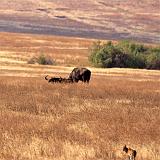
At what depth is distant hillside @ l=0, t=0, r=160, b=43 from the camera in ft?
445

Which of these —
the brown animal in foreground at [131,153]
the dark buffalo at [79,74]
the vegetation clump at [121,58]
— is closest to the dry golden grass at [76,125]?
the brown animal in foreground at [131,153]

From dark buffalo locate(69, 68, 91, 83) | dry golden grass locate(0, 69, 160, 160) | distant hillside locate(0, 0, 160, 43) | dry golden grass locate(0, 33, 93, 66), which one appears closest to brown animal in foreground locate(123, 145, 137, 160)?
dry golden grass locate(0, 69, 160, 160)

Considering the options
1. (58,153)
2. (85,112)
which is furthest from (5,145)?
(85,112)

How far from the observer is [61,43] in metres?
98.9

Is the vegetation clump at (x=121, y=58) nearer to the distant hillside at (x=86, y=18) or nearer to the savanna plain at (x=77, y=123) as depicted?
the savanna plain at (x=77, y=123)

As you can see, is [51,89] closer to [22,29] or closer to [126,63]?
[126,63]

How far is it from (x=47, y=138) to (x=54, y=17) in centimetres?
14643

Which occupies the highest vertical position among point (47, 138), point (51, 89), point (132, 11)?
point (47, 138)

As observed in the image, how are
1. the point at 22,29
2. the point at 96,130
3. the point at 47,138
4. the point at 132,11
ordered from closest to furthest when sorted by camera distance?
the point at 47,138, the point at 96,130, the point at 22,29, the point at 132,11

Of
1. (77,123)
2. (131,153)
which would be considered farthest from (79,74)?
(131,153)

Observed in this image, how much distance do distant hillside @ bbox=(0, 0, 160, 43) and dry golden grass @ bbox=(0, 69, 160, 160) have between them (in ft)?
348

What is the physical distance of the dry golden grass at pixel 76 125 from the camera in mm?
13188

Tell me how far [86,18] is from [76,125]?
147 meters

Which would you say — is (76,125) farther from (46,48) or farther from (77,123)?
(46,48)
